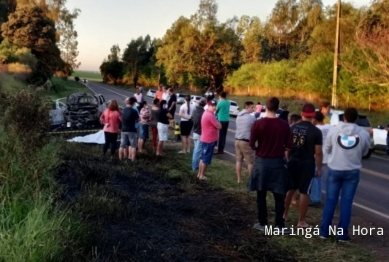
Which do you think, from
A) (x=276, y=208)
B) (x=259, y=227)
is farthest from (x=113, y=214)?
(x=276, y=208)

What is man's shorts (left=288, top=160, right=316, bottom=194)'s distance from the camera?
7168mm

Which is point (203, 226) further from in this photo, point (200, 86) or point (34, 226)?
point (200, 86)

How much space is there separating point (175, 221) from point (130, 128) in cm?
569

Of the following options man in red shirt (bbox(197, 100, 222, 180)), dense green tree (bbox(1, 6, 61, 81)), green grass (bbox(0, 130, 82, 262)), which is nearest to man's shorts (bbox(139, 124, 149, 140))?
man in red shirt (bbox(197, 100, 222, 180))

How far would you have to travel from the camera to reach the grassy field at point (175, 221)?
581cm

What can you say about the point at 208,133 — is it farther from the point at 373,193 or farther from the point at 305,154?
the point at 373,193

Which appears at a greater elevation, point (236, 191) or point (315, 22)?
point (315, 22)

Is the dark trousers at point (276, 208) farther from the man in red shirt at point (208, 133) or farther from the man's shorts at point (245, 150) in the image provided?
the man in red shirt at point (208, 133)

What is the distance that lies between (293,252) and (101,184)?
4.08 metres

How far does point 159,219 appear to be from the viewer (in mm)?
7137

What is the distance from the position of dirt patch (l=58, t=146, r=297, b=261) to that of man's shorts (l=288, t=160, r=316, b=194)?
992 mm

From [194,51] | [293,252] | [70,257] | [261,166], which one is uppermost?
[194,51]

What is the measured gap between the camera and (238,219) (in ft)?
→ 25.0

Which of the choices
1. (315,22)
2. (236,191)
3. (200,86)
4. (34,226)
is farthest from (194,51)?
(34,226)
